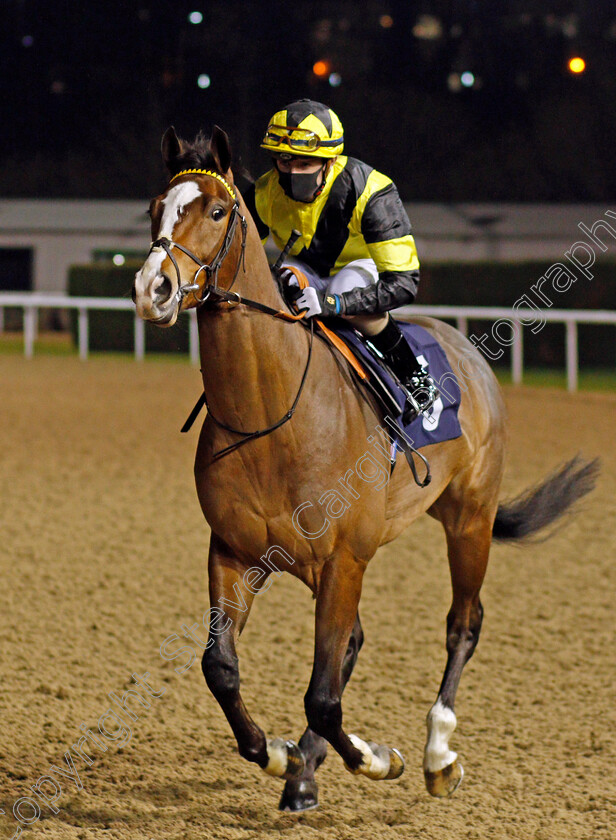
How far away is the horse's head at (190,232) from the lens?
2490mm

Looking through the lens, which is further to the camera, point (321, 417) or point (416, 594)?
point (416, 594)

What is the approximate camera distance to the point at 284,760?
3.20 meters

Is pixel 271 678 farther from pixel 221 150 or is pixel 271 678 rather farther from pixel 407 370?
pixel 221 150

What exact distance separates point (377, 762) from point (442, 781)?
0.96 ft

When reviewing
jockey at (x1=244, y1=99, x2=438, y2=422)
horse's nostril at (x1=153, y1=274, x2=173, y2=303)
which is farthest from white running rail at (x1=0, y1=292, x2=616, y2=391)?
horse's nostril at (x1=153, y1=274, x2=173, y2=303)

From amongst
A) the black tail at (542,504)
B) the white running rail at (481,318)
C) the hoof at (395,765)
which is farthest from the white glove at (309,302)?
the white running rail at (481,318)

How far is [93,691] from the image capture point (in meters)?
4.24

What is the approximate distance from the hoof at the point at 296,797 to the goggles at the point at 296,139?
1.93 meters

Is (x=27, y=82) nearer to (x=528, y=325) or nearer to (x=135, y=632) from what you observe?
(x=528, y=325)

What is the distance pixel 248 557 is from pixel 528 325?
1177 cm

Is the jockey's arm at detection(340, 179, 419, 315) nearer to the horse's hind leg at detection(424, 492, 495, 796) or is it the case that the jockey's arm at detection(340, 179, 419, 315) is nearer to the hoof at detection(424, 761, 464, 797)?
the horse's hind leg at detection(424, 492, 495, 796)

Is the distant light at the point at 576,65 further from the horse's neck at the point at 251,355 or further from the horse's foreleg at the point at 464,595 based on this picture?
the horse's neck at the point at 251,355

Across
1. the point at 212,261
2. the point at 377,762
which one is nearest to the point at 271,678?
the point at 377,762

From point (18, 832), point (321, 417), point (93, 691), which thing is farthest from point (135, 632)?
point (321, 417)
